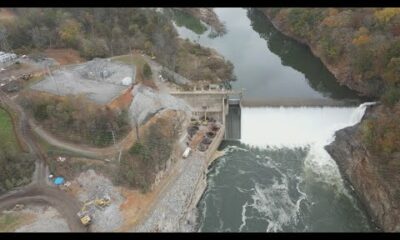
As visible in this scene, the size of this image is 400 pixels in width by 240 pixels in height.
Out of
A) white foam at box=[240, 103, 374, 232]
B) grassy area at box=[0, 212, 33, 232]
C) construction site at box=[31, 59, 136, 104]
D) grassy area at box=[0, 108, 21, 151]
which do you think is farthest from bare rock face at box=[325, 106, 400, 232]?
grassy area at box=[0, 108, 21, 151]

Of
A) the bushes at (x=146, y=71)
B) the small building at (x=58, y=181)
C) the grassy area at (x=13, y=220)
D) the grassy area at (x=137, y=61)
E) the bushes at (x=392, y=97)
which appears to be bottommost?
the grassy area at (x=13, y=220)

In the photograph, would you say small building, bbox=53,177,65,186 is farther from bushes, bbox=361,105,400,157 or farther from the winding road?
bushes, bbox=361,105,400,157

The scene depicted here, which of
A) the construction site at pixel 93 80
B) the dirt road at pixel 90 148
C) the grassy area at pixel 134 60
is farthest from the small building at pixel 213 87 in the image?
the dirt road at pixel 90 148

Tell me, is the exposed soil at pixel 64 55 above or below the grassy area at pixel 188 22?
below

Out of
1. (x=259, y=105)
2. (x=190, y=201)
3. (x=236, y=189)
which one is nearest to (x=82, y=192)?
(x=190, y=201)

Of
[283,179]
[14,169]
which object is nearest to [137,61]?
[14,169]

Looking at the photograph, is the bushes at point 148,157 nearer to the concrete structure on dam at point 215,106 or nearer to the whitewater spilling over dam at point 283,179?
the whitewater spilling over dam at point 283,179
